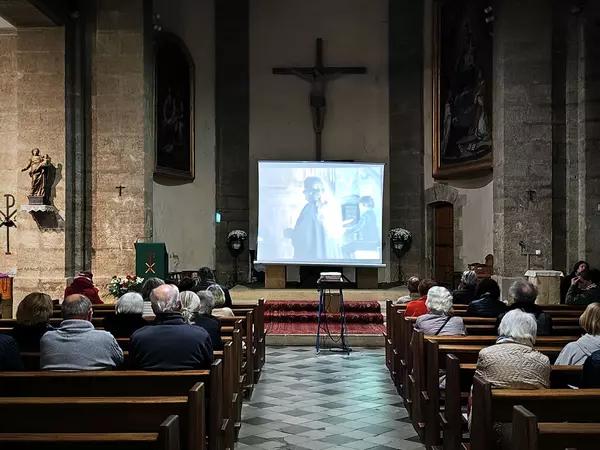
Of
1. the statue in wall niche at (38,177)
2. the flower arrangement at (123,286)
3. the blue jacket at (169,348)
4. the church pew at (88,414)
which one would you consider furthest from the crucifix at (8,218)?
the church pew at (88,414)

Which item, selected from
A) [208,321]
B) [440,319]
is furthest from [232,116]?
[208,321]

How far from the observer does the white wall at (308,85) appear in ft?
49.1

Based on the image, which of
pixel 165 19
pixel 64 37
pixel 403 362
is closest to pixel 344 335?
pixel 403 362

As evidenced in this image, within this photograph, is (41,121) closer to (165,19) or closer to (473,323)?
(165,19)

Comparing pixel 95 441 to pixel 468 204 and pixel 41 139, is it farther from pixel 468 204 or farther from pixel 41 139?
pixel 468 204

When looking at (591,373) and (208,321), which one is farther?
(208,321)

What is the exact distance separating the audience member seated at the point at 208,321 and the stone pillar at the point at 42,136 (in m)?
6.18

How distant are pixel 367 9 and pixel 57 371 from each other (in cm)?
1296

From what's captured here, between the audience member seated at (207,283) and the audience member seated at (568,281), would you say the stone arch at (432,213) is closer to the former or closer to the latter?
the audience member seated at (568,281)

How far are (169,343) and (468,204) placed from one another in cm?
1046

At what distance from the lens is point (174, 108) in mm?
13711

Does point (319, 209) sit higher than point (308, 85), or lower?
lower

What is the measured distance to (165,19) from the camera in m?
13.6

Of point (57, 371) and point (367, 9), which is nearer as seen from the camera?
point (57, 371)
